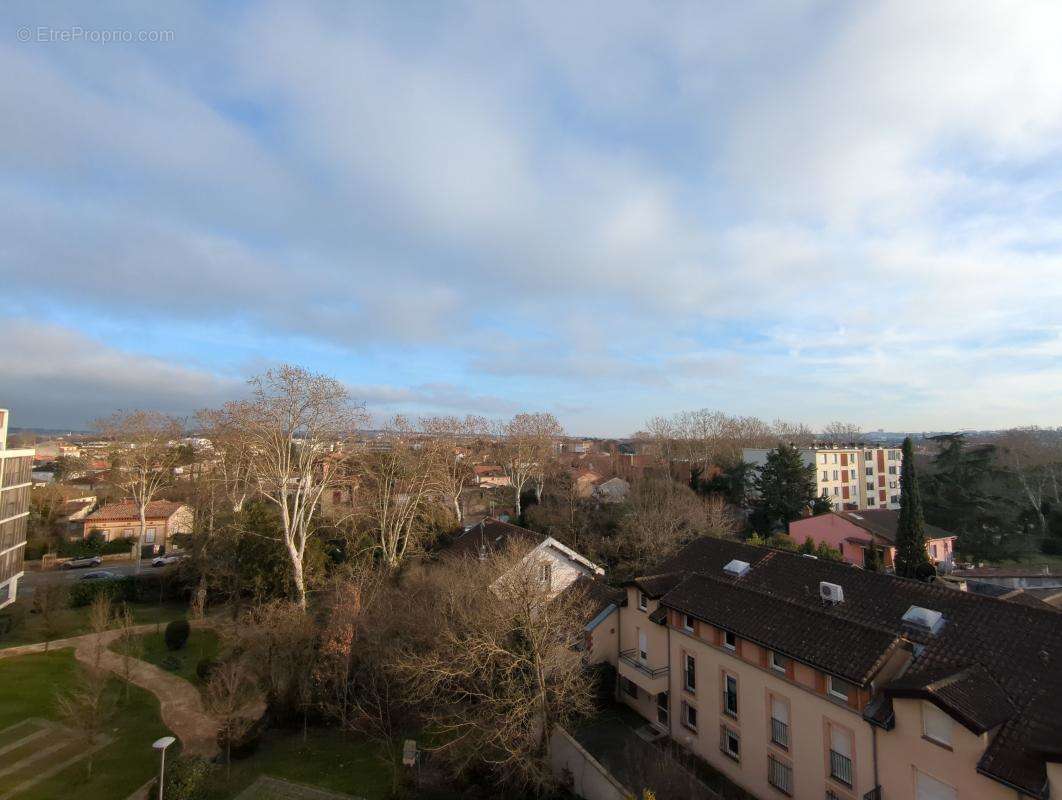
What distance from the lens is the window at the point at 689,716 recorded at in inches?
631

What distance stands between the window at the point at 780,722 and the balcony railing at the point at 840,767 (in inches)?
45.8

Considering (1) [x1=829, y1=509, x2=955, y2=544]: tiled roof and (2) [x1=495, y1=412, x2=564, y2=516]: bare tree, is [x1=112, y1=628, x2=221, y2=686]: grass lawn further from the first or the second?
(1) [x1=829, y1=509, x2=955, y2=544]: tiled roof

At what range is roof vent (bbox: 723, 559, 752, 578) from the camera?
683 inches

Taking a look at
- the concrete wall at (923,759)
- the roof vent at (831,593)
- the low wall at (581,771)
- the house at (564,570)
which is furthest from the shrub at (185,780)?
the roof vent at (831,593)

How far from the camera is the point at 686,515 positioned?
31.7m

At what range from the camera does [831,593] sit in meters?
14.3

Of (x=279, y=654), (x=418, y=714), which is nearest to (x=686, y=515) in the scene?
(x=418, y=714)

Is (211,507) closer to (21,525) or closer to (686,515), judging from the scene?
(21,525)

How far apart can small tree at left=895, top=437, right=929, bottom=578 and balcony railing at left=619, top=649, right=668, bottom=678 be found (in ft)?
64.5

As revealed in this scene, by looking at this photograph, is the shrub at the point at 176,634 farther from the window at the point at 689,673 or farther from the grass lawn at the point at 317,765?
the window at the point at 689,673

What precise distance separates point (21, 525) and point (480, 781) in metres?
34.4

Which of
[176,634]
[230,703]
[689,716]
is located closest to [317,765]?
[230,703]

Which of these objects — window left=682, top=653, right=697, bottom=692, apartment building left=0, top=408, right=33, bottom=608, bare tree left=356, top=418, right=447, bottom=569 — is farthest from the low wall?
apartment building left=0, top=408, right=33, bottom=608

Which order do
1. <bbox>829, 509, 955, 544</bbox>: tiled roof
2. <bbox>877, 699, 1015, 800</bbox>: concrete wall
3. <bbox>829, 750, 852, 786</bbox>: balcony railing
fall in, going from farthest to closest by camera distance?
1. <bbox>829, 509, 955, 544</bbox>: tiled roof
2. <bbox>829, 750, 852, 786</bbox>: balcony railing
3. <bbox>877, 699, 1015, 800</bbox>: concrete wall
